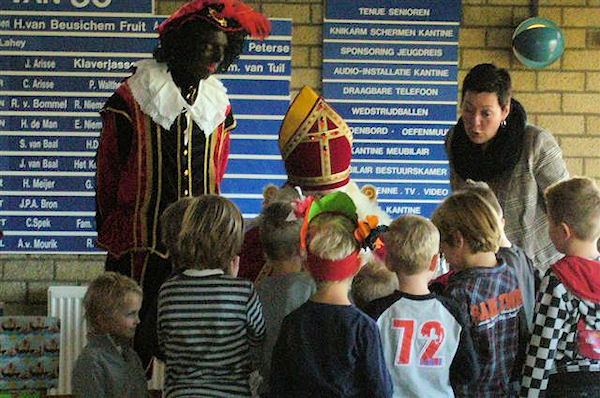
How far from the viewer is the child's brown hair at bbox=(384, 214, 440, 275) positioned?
2.45 metres

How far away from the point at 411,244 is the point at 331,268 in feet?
0.77

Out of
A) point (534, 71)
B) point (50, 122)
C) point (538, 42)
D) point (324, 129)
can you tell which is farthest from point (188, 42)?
point (534, 71)

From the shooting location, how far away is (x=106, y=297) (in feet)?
9.28

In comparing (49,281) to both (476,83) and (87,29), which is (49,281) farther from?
(476,83)

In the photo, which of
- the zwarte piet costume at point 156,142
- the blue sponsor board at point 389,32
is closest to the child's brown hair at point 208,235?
the zwarte piet costume at point 156,142

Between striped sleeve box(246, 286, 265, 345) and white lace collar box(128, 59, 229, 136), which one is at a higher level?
white lace collar box(128, 59, 229, 136)

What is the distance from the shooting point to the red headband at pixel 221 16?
298 centimetres

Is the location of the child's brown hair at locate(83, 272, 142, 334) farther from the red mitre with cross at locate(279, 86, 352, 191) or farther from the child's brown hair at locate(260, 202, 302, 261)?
the red mitre with cross at locate(279, 86, 352, 191)

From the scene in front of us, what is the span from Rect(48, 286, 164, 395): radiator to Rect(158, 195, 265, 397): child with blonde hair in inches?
89.2

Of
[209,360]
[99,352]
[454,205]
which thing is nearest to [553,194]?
[454,205]

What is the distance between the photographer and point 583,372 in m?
2.61

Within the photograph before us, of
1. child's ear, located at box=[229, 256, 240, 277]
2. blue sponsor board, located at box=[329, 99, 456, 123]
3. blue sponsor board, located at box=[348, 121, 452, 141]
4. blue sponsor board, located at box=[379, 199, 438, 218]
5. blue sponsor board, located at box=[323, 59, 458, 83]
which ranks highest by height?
blue sponsor board, located at box=[323, 59, 458, 83]

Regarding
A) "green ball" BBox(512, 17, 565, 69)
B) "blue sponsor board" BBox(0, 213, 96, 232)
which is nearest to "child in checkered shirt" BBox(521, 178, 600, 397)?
"green ball" BBox(512, 17, 565, 69)

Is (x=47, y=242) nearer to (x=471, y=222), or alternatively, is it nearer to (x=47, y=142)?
(x=47, y=142)
